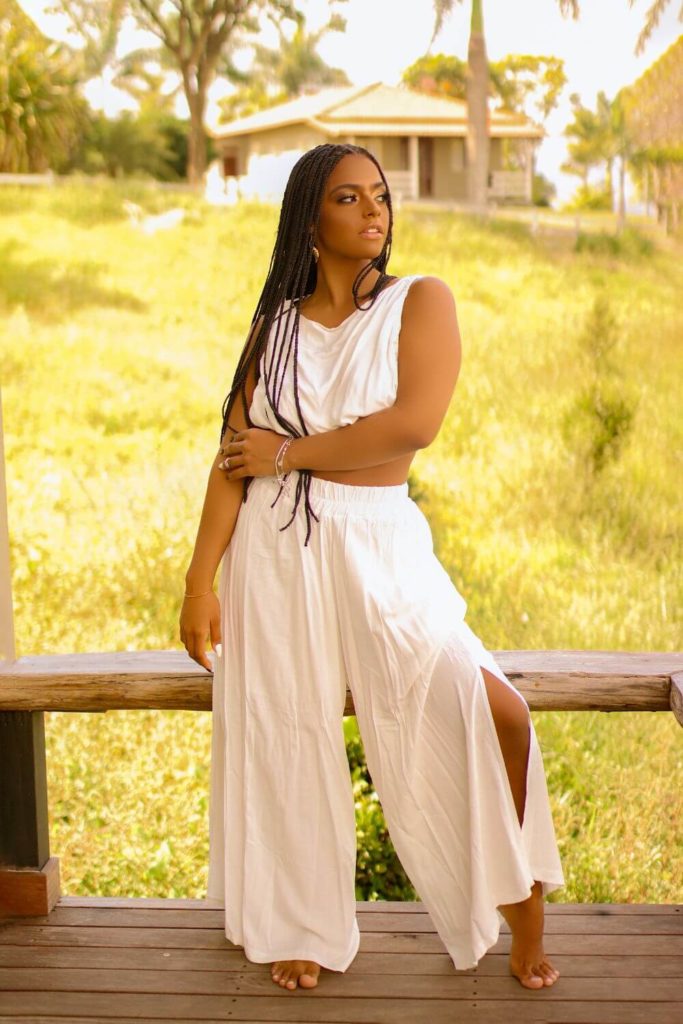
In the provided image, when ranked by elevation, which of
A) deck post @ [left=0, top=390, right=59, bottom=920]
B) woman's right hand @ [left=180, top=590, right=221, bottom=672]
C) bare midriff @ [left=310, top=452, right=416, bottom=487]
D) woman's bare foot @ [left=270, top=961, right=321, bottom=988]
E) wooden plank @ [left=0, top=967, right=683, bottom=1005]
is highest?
bare midriff @ [left=310, top=452, right=416, bottom=487]

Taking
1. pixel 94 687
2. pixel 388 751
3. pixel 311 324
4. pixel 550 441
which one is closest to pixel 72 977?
pixel 94 687

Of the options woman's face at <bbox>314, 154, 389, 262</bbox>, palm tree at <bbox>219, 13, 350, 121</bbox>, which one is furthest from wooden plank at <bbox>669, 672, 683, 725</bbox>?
palm tree at <bbox>219, 13, 350, 121</bbox>

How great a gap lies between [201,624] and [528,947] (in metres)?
0.86

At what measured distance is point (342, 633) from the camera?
6.60ft

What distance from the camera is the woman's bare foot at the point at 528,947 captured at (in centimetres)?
206

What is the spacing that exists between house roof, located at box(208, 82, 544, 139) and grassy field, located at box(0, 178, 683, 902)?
45cm

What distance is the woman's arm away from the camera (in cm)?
190

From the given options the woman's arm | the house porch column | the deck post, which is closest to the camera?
the woman's arm

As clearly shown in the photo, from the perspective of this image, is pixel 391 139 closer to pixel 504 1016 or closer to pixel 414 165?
pixel 414 165

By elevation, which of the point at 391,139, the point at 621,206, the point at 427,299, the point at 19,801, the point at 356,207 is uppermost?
the point at 391,139

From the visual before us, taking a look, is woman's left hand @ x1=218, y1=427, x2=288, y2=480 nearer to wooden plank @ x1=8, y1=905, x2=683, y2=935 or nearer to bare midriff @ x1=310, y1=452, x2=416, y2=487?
bare midriff @ x1=310, y1=452, x2=416, y2=487

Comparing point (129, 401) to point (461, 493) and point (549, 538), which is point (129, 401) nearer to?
point (461, 493)

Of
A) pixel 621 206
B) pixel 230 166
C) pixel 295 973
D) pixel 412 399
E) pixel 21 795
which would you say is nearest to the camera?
pixel 412 399

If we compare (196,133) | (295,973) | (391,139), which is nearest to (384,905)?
(295,973)
